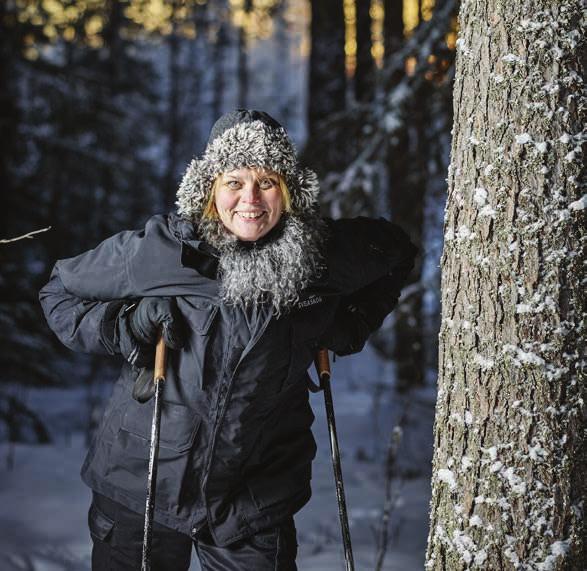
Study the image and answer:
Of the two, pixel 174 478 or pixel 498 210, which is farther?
pixel 174 478

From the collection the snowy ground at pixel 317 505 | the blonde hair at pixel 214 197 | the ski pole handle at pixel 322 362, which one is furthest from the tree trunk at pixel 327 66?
the blonde hair at pixel 214 197

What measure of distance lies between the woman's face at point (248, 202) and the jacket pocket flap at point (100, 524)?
4.33 feet

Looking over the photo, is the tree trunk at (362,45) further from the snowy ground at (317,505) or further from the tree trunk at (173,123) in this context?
the tree trunk at (173,123)

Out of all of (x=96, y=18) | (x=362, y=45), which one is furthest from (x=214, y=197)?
(x=96, y=18)

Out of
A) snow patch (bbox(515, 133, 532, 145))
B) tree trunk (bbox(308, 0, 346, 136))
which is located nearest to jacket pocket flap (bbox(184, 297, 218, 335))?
snow patch (bbox(515, 133, 532, 145))

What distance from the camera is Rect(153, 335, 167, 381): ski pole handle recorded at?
8.71ft

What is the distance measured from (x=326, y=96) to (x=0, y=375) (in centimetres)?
510

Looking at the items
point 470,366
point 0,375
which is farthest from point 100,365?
point 470,366

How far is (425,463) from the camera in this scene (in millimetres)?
6910

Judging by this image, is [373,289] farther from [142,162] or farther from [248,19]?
[248,19]

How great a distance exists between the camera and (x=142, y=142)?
14.5 m

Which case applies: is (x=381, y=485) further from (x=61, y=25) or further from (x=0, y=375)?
(x=61, y=25)

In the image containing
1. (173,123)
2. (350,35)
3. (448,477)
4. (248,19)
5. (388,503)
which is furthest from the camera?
(248,19)

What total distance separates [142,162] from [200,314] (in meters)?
12.2
